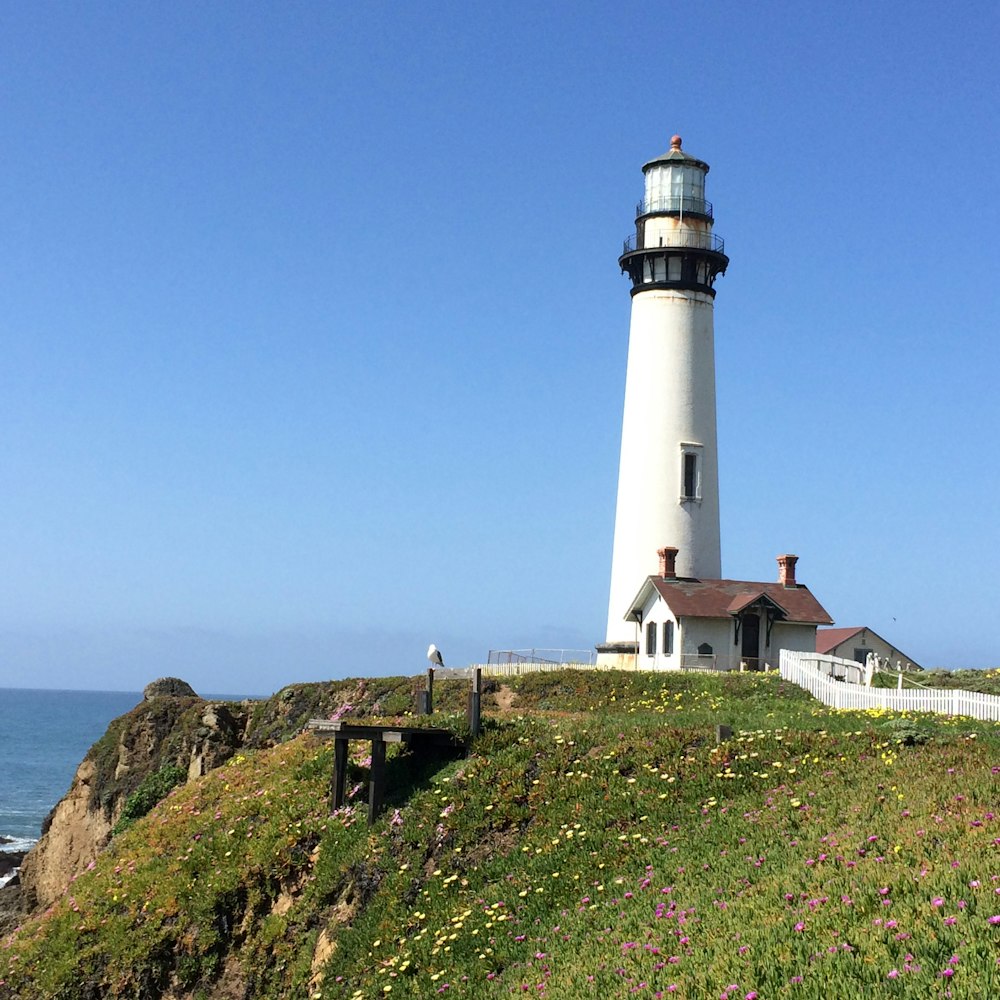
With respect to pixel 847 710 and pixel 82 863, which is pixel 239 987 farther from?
pixel 82 863

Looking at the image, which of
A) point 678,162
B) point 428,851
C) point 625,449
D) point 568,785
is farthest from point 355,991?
point 678,162

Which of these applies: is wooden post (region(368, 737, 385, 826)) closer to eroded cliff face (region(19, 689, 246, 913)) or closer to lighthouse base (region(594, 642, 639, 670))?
eroded cliff face (region(19, 689, 246, 913))

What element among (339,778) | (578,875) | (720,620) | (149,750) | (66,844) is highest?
(720,620)

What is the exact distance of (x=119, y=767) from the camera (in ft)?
138

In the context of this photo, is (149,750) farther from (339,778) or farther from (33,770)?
(33,770)

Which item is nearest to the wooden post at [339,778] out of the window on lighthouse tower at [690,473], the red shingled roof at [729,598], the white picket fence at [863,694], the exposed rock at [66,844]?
the white picket fence at [863,694]

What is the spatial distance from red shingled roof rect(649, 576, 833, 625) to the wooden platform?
18308 millimetres

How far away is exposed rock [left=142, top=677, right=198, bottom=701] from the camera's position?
46844 mm

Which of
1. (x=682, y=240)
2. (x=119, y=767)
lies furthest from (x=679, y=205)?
(x=119, y=767)

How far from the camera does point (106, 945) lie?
73.8ft

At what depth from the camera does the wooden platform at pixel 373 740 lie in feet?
75.6

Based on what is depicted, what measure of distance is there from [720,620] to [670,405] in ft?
26.7

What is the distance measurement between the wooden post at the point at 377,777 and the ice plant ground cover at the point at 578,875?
353mm

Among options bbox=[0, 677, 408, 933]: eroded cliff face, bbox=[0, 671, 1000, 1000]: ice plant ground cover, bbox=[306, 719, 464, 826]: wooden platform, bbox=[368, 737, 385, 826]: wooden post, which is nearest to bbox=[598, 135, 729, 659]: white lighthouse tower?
bbox=[0, 677, 408, 933]: eroded cliff face
